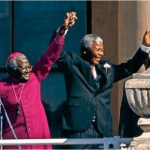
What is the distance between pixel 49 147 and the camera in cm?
1363

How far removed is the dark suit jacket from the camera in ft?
45.6

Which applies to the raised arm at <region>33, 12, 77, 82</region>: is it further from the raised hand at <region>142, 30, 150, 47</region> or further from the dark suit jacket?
the raised hand at <region>142, 30, 150, 47</region>

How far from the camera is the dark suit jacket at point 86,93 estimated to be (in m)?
13.9

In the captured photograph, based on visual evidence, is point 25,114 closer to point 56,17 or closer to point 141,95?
point 141,95

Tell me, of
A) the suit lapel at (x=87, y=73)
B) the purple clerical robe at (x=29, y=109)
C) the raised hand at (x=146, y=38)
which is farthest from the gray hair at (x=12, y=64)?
the raised hand at (x=146, y=38)

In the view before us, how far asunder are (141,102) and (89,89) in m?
2.03

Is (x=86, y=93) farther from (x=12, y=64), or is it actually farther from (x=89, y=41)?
(x=12, y=64)

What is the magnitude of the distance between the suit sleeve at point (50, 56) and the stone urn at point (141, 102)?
1.56 meters

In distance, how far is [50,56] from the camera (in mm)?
13539

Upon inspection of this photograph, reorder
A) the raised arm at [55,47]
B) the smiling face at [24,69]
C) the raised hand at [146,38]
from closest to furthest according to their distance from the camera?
1. the raised arm at [55,47]
2. the smiling face at [24,69]
3. the raised hand at [146,38]

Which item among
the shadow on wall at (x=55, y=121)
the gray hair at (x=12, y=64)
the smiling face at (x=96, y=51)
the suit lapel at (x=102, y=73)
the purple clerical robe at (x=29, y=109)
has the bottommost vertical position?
the shadow on wall at (x=55, y=121)

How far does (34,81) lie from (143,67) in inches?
59.5

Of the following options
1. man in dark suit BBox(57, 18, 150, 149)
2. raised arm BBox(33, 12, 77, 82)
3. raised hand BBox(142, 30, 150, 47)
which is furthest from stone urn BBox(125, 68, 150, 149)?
man in dark suit BBox(57, 18, 150, 149)

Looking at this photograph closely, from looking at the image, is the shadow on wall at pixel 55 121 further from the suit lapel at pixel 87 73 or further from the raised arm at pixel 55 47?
the raised arm at pixel 55 47
